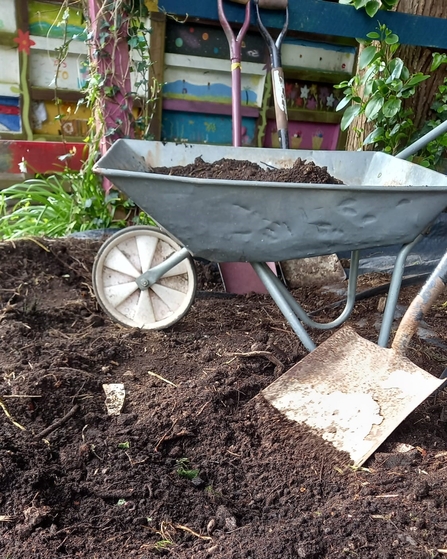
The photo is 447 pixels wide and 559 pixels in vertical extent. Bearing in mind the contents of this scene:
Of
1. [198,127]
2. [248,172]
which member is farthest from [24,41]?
[248,172]

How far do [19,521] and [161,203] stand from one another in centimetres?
100

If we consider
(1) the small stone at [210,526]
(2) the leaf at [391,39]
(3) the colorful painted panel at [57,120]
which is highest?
(2) the leaf at [391,39]

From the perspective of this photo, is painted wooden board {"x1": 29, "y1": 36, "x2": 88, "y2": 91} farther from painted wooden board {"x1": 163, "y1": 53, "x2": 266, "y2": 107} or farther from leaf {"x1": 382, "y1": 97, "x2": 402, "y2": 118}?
leaf {"x1": 382, "y1": 97, "x2": 402, "y2": 118}

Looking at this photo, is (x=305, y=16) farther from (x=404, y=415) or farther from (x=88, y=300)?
(x=404, y=415)

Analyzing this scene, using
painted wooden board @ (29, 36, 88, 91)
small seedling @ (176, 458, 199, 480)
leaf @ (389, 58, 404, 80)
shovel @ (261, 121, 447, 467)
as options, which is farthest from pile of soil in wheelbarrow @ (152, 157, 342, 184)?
painted wooden board @ (29, 36, 88, 91)

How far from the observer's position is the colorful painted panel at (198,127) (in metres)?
3.43

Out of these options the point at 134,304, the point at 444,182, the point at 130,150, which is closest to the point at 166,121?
the point at 130,150

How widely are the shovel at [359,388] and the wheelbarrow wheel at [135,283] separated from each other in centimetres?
66

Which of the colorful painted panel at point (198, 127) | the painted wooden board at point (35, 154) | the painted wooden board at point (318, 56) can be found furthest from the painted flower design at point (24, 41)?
the painted wooden board at point (318, 56)

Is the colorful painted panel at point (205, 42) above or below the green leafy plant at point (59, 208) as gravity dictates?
above

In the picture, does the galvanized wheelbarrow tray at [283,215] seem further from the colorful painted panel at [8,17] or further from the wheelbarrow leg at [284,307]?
the colorful painted panel at [8,17]

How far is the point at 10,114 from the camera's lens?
11.2 ft

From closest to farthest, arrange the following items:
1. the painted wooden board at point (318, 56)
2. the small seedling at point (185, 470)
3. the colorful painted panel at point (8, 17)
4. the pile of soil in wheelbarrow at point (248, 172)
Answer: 1. the small seedling at point (185, 470)
2. the pile of soil in wheelbarrow at point (248, 172)
3. the colorful painted panel at point (8, 17)
4. the painted wooden board at point (318, 56)

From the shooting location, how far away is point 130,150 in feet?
6.93
